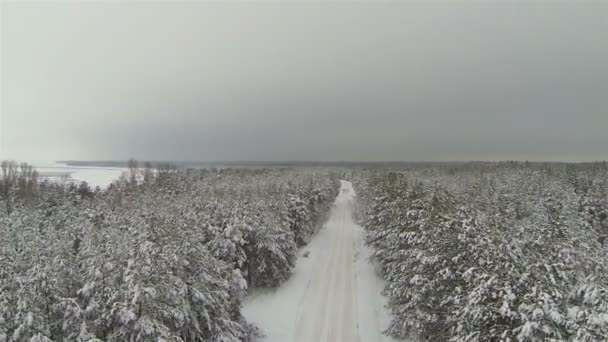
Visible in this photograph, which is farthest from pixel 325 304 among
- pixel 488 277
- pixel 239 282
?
pixel 488 277

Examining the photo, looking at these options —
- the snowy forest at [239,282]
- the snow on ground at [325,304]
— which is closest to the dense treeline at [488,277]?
the snowy forest at [239,282]

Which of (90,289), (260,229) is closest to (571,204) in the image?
(260,229)

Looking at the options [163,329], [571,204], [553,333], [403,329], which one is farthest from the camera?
[571,204]

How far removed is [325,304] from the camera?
2492cm

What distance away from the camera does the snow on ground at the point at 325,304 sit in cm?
2088

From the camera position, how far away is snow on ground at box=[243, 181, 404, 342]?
20875 mm

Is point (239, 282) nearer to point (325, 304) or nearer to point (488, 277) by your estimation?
point (325, 304)

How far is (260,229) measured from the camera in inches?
1077

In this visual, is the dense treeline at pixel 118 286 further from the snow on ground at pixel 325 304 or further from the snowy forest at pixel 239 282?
the snow on ground at pixel 325 304

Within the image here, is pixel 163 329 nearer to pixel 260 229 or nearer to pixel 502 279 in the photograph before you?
pixel 502 279

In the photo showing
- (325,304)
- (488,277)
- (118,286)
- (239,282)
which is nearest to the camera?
(488,277)

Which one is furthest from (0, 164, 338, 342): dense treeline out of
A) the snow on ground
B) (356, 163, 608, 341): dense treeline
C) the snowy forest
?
(356, 163, 608, 341): dense treeline

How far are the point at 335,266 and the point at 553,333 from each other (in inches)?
1030

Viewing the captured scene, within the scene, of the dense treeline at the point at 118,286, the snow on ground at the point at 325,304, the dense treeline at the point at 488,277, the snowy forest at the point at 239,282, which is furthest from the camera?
the snow on ground at the point at 325,304
